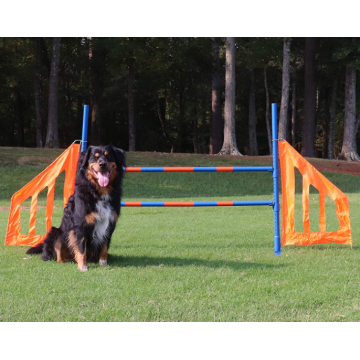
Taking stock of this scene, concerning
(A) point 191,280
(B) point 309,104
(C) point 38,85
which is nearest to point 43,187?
(A) point 191,280

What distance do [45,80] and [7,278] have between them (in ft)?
114

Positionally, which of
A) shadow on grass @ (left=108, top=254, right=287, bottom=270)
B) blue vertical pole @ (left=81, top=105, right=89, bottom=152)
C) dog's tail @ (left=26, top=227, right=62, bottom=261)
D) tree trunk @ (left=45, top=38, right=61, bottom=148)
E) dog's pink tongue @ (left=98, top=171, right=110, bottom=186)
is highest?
tree trunk @ (left=45, top=38, right=61, bottom=148)

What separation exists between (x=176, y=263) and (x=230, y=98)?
20.0 metres

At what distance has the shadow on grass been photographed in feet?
20.3

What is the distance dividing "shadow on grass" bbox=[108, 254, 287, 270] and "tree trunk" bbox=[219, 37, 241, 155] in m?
19.4

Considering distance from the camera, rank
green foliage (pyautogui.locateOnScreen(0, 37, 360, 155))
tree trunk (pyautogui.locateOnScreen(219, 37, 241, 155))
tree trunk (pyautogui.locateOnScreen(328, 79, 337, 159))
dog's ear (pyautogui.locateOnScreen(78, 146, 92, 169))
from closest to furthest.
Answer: dog's ear (pyautogui.locateOnScreen(78, 146, 92, 169)) < tree trunk (pyautogui.locateOnScreen(219, 37, 241, 155)) < green foliage (pyautogui.locateOnScreen(0, 37, 360, 155)) < tree trunk (pyautogui.locateOnScreen(328, 79, 337, 159))

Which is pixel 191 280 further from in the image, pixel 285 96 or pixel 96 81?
pixel 96 81

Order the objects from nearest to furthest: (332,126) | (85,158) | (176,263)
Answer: (85,158) < (176,263) < (332,126)

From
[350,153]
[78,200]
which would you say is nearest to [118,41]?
[350,153]

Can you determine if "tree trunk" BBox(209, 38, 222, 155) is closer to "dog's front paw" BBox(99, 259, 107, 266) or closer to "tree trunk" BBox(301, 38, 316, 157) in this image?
"tree trunk" BBox(301, 38, 316, 157)

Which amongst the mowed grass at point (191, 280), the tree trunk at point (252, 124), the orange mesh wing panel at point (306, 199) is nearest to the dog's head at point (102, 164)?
the mowed grass at point (191, 280)

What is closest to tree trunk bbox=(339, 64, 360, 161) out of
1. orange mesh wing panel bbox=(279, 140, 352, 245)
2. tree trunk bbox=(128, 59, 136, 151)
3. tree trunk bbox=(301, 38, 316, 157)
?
tree trunk bbox=(301, 38, 316, 157)

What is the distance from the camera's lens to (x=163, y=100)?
4588 cm

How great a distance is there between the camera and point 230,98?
25.4m
